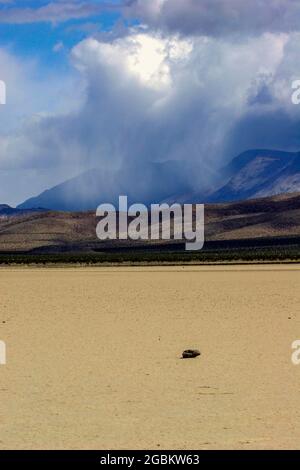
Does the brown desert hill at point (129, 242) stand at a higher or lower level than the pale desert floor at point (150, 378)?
higher

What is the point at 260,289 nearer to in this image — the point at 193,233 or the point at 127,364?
the point at 127,364

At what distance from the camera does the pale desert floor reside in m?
10.1

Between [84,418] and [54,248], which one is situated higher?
[54,248]

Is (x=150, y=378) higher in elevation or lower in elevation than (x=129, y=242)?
lower

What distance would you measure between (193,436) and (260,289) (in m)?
26.9

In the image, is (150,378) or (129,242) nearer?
(150,378)

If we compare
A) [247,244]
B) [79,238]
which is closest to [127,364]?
[247,244]

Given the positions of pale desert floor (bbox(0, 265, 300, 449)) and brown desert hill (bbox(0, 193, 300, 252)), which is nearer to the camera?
pale desert floor (bbox(0, 265, 300, 449))

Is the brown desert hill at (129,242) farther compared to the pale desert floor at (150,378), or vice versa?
the brown desert hill at (129,242)

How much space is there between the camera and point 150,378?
14195 millimetres

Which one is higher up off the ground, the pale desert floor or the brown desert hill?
the brown desert hill

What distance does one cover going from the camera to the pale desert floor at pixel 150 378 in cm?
1012

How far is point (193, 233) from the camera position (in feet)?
615
